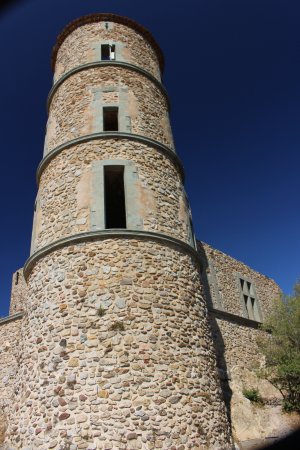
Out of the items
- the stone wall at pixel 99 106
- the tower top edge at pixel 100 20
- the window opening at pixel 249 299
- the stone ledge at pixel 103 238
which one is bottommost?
the stone ledge at pixel 103 238

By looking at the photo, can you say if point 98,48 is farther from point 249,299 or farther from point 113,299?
point 249,299

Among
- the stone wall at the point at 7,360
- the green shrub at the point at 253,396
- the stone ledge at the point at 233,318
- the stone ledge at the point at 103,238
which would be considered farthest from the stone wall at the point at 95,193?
the green shrub at the point at 253,396

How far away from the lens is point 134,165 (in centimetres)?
965

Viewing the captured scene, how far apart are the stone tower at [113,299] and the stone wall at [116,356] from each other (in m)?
0.02

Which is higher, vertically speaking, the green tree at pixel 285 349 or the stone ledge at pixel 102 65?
the stone ledge at pixel 102 65

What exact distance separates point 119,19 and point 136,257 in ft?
33.1

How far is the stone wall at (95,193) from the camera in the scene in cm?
894

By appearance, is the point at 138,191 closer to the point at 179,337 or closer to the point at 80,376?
the point at 179,337

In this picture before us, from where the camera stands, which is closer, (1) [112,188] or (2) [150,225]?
(2) [150,225]

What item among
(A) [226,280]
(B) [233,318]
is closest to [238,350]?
(B) [233,318]

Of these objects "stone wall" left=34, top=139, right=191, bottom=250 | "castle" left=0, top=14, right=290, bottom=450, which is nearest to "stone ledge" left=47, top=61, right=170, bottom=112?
"castle" left=0, top=14, right=290, bottom=450

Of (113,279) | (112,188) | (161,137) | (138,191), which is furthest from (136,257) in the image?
(112,188)

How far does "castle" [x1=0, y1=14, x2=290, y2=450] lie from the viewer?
673 centimetres

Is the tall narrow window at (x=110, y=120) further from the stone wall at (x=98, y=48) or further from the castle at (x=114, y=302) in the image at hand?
the stone wall at (x=98, y=48)
